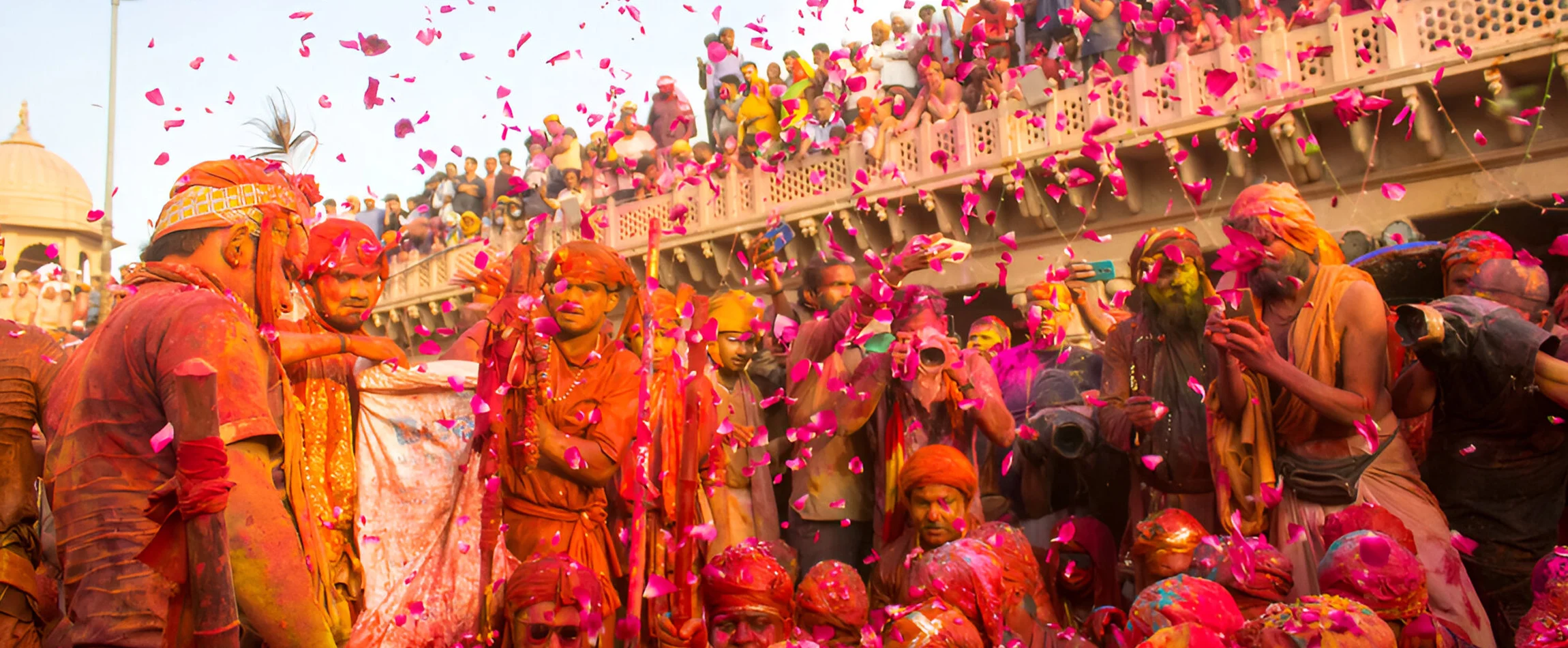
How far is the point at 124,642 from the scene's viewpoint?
2.96 m

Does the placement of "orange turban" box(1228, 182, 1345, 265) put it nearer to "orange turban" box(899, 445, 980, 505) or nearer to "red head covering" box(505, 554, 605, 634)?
"orange turban" box(899, 445, 980, 505)

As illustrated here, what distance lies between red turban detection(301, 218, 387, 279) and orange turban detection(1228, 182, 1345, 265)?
3519 millimetres

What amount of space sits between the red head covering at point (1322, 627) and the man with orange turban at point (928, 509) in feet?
5.34

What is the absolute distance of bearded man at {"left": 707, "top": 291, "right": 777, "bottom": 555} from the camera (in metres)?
5.75

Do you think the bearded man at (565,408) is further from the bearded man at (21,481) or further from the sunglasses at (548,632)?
the bearded man at (21,481)

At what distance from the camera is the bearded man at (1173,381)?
5.00 meters

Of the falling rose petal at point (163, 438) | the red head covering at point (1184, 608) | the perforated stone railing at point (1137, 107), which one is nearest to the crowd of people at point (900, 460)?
the red head covering at point (1184, 608)

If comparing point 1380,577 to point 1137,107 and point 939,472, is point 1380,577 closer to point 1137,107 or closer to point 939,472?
point 939,472

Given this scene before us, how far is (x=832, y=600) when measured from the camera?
191 inches

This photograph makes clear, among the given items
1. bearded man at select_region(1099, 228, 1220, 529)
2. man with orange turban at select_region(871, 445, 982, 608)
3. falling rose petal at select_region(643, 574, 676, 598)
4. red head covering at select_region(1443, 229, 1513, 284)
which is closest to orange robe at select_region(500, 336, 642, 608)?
falling rose petal at select_region(643, 574, 676, 598)

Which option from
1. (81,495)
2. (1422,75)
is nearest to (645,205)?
(1422,75)

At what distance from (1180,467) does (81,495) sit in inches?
151

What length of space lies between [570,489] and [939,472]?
4.90 ft

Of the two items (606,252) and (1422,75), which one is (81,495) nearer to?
(606,252)
